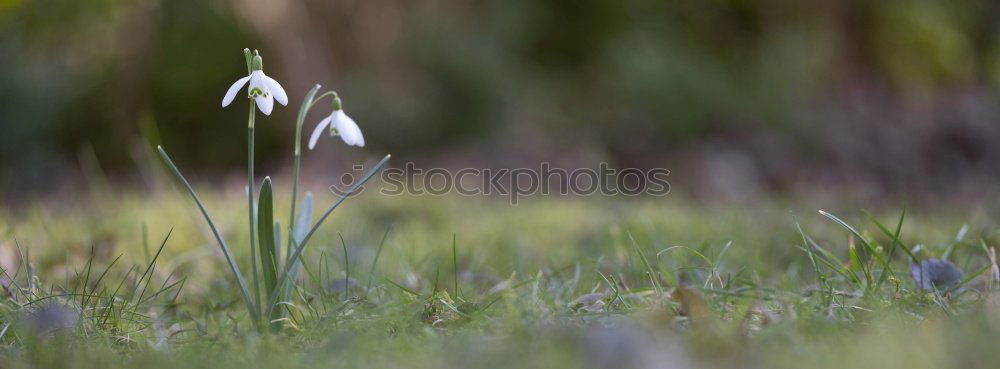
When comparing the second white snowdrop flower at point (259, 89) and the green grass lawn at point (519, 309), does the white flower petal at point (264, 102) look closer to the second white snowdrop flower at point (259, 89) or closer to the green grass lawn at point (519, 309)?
the second white snowdrop flower at point (259, 89)

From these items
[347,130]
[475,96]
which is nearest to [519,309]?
[347,130]

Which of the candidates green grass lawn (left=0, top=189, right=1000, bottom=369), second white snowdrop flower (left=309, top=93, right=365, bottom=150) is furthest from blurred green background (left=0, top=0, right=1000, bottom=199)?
second white snowdrop flower (left=309, top=93, right=365, bottom=150)

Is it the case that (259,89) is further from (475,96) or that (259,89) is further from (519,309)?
(475,96)

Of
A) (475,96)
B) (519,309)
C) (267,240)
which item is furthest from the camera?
(475,96)

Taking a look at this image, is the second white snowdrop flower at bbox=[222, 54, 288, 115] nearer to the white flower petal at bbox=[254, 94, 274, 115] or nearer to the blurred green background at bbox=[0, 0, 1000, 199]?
the white flower petal at bbox=[254, 94, 274, 115]

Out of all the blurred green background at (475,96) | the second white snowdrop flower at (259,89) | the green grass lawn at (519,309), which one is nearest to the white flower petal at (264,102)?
the second white snowdrop flower at (259,89)

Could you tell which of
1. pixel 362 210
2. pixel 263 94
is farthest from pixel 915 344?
pixel 362 210

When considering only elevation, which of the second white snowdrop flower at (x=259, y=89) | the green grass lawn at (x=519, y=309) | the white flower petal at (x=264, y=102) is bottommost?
the green grass lawn at (x=519, y=309)
